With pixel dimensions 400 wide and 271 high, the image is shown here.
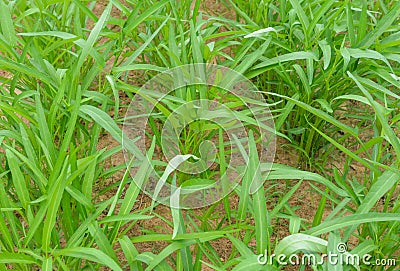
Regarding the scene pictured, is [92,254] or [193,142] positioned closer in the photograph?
[92,254]

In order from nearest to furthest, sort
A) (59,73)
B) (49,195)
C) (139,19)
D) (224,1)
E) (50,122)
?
(49,195) < (50,122) < (59,73) < (139,19) < (224,1)

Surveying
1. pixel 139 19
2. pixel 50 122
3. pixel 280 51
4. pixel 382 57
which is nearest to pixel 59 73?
pixel 50 122

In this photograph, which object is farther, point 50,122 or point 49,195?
point 50,122

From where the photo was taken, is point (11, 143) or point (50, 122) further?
point (11, 143)

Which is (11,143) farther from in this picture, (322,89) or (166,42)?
(322,89)

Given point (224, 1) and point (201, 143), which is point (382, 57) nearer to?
point (201, 143)

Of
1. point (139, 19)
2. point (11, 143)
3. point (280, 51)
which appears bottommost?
point (11, 143)

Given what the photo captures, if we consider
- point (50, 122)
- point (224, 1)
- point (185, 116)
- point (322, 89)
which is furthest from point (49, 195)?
point (224, 1)

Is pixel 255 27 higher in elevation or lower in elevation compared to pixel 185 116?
higher

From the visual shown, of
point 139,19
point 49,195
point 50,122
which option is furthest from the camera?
point 139,19
